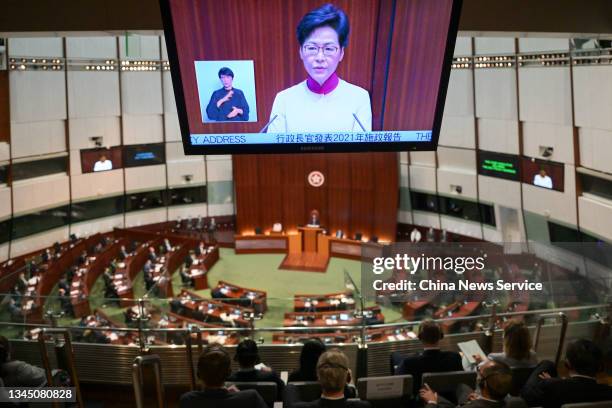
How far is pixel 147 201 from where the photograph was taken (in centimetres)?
1655

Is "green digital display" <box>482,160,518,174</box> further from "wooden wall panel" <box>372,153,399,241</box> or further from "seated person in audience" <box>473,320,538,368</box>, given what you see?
"seated person in audience" <box>473,320,538,368</box>

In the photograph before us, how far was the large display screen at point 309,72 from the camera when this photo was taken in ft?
13.9

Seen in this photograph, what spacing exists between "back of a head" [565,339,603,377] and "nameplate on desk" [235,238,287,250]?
42.5 feet

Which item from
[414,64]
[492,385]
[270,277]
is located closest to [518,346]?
[492,385]

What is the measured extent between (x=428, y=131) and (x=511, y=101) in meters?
8.87

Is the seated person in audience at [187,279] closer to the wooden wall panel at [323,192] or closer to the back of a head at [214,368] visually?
the wooden wall panel at [323,192]

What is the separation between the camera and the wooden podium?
15539 millimetres

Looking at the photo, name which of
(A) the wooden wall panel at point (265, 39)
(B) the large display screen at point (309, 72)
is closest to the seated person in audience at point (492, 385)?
(B) the large display screen at point (309, 72)

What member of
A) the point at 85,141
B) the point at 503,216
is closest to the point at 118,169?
the point at 85,141

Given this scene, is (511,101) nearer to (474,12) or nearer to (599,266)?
(599,266)

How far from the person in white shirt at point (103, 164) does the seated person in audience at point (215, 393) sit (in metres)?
13.6

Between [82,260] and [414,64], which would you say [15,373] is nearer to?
[414,64]

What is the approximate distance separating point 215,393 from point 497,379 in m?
1.37

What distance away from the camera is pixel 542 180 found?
12.0 meters
